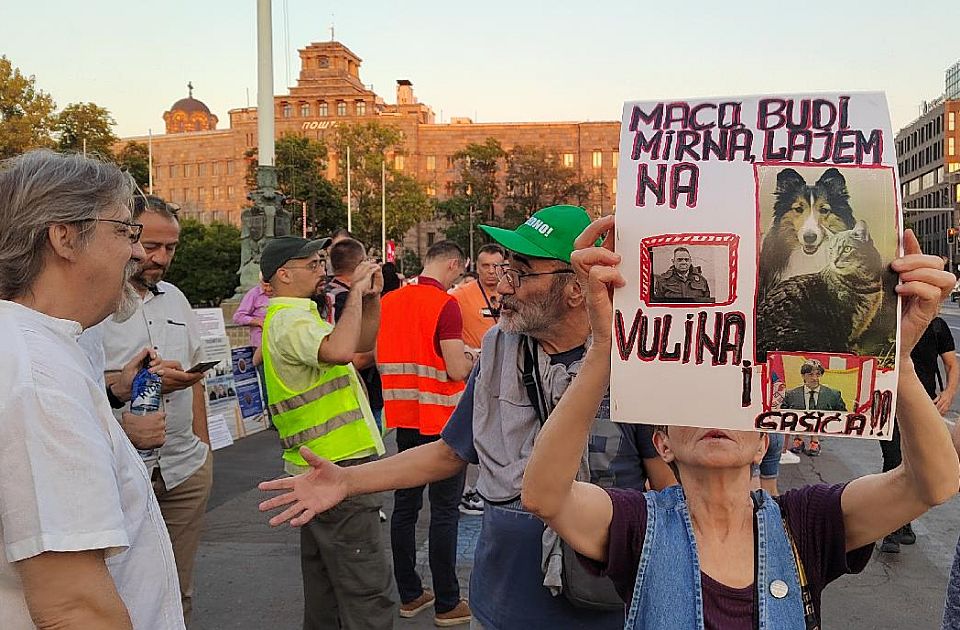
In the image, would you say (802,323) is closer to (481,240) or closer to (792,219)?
(792,219)

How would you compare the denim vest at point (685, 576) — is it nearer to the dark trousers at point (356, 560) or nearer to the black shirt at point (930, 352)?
the dark trousers at point (356, 560)

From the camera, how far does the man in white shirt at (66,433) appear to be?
1610 mm

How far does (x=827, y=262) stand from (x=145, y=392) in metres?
2.43

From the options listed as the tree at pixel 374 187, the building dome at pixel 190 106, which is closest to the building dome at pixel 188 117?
the building dome at pixel 190 106

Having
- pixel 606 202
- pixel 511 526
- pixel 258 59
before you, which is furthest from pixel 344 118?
pixel 511 526

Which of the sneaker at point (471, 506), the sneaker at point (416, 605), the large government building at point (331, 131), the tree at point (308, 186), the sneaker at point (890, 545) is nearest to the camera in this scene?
the sneaker at point (416, 605)

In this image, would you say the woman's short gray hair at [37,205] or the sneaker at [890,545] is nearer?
the woman's short gray hair at [37,205]

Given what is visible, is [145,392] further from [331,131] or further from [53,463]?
[331,131]

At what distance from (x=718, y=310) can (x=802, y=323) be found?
150mm

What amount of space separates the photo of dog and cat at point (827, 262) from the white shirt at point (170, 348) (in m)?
2.72

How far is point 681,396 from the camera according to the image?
167cm

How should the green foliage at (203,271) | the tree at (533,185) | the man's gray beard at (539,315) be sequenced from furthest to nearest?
the tree at (533,185), the green foliage at (203,271), the man's gray beard at (539,315)

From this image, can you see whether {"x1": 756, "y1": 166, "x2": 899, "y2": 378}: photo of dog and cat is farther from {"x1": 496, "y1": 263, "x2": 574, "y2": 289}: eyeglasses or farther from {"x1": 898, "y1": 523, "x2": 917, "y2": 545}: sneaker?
{"x1": 898, "y1": 523, "x2": 917, "y2": 545}: sneaker

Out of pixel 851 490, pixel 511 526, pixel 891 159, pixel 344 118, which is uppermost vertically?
pixel 344 118
